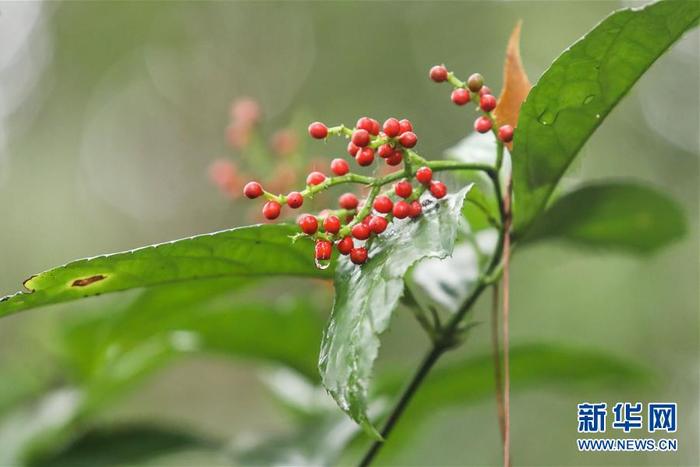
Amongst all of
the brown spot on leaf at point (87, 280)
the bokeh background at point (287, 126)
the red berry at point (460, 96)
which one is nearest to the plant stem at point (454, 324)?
the red berry at point (460, 96)

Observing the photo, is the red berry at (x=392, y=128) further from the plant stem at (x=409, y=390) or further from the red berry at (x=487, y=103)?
the plant stem at (x=409, y=390)

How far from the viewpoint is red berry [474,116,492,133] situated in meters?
1.29

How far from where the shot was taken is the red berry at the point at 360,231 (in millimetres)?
1217

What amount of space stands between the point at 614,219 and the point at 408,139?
1.20 metres

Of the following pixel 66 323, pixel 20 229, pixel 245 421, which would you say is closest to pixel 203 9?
pixel 20 229

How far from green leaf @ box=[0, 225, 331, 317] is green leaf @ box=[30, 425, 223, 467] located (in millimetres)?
824

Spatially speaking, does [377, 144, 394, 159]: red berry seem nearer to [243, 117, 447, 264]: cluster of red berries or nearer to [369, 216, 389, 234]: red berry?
[243, 117, 447, 264]: cluster of red berries

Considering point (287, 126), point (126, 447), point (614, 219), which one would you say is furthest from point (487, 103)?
point (287, 126)

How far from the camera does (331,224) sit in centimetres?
119

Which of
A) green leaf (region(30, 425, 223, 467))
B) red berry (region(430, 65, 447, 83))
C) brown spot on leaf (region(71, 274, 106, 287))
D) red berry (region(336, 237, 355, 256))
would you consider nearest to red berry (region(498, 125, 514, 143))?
red berry (region(430, 65, 447, 83))

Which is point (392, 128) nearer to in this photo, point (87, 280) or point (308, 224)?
point (308, 224)

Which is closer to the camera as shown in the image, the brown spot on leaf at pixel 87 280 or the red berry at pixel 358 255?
the red berry at pixel 358 255

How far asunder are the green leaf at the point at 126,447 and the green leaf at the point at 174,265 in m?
0.82

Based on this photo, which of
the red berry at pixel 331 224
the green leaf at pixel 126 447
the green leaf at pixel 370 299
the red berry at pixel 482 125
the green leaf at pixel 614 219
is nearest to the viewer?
the green leaf at pixel 370 299
